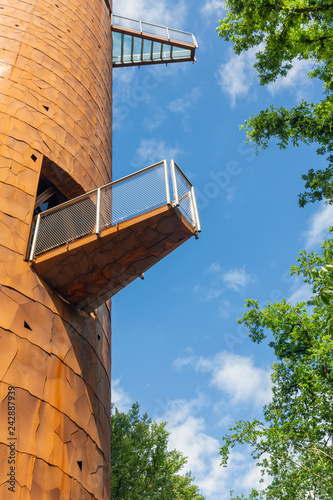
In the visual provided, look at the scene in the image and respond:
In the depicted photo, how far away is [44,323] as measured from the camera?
6523mm

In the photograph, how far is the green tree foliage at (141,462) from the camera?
17.6 meters

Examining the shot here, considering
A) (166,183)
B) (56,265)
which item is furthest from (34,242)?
(166,183)

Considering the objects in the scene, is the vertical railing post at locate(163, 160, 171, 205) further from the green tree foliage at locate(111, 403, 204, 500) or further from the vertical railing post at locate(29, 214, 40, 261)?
the green tree foliage at locate(111, 403, 204, 500)

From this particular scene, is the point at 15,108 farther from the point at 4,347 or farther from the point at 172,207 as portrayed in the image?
the point at 4,347

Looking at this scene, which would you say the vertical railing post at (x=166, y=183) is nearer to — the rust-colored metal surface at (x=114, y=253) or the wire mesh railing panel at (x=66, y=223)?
the rust-colored metal surface at (x=114, y=253)

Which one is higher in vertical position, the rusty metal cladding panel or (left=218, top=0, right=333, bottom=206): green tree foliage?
(left=218, top=0, right=333, bottom=206): green tree foliage

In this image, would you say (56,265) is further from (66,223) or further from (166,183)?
(166,183)

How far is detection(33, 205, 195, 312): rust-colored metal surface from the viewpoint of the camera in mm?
6922

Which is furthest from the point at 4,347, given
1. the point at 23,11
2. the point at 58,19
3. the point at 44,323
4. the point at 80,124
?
the point at 58,19

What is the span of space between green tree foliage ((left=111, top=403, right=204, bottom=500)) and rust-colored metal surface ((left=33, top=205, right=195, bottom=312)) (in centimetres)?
1287

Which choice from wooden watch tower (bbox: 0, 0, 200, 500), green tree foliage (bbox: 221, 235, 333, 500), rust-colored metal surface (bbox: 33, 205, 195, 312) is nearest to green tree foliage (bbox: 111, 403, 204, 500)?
green tree foliage (bbox: 221, 235, 333, 500)

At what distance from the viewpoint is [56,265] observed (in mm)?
6980

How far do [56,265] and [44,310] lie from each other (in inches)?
28.6

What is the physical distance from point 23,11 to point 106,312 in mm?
7870
